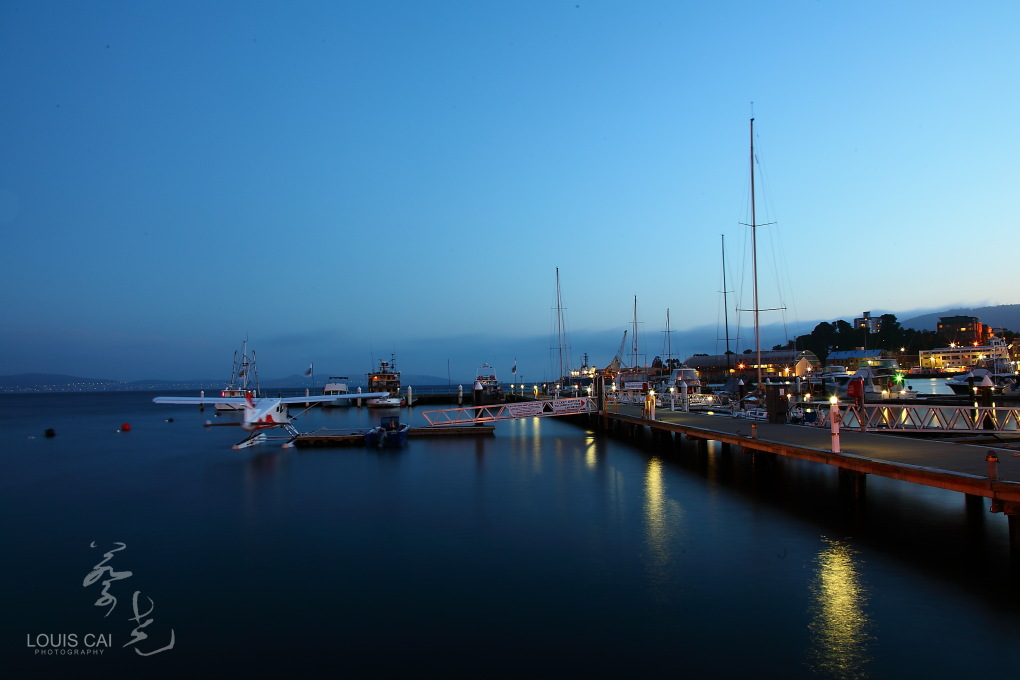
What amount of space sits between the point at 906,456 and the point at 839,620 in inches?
251

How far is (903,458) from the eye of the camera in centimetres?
1555

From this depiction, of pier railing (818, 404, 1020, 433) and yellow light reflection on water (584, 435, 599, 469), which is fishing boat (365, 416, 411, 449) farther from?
pier railing (818, 404, 1020, 433)

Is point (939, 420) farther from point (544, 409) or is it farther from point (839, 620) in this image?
point (544, 409)

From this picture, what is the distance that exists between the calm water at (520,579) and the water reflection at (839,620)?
56 millimetres

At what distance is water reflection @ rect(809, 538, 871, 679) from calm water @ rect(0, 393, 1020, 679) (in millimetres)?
56

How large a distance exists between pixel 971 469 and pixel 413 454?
94.3 ft

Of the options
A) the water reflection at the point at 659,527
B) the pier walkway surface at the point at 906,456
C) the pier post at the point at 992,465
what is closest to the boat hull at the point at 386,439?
the water reflection at the point at 659,527

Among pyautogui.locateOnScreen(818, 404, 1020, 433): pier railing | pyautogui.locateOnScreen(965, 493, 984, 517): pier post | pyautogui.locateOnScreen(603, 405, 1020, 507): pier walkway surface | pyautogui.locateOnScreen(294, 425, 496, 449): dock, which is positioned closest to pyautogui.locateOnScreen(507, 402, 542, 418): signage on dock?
pyautogui.locateOnScreen(294, 425, 496, 449): dock

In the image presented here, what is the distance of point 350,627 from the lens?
11758mm

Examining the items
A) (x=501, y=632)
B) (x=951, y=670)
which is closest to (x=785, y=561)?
(x=951, y=670)

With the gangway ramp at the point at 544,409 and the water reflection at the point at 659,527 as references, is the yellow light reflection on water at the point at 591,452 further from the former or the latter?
the water reflection at the point at 659,527

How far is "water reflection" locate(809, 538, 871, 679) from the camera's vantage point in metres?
9.82

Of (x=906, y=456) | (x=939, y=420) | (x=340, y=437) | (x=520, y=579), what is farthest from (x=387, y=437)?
(x=906, y=456)

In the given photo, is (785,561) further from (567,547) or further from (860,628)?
(567,547)
